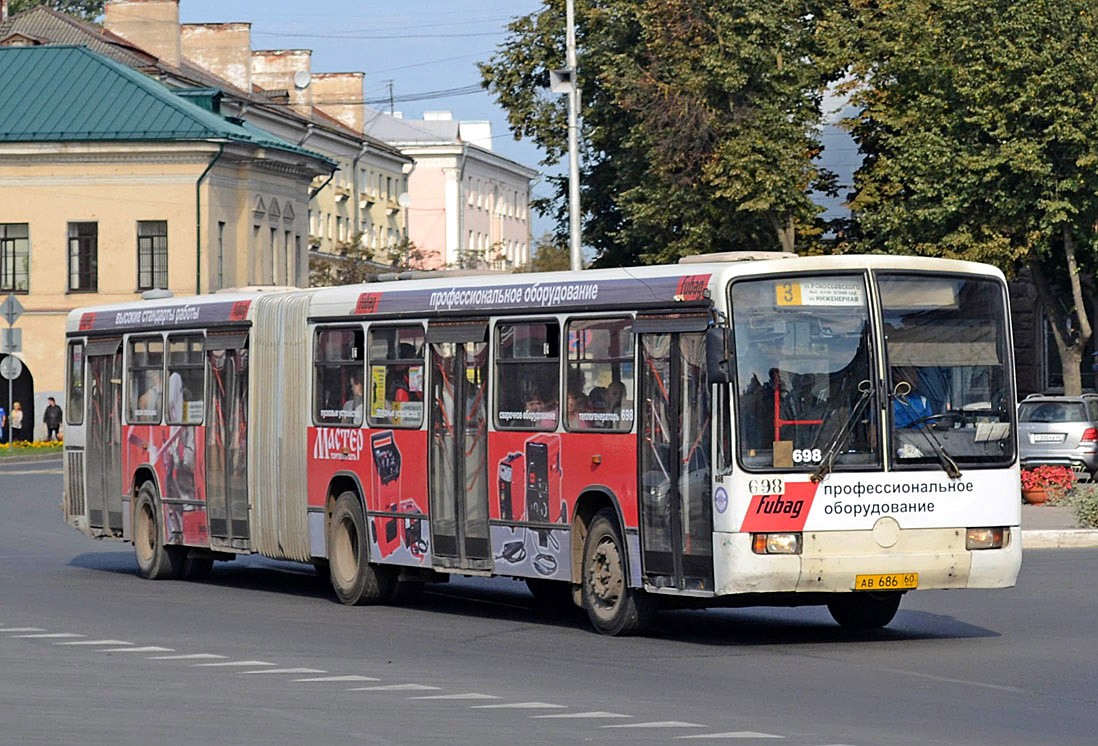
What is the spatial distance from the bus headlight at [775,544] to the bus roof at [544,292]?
5.37 ft

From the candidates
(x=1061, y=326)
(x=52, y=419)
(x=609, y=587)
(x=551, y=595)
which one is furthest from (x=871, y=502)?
(x=52, y=419)

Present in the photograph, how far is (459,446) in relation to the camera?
17562mm

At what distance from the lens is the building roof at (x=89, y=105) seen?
67.6 meters

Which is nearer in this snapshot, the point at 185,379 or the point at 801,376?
the point at 801,376

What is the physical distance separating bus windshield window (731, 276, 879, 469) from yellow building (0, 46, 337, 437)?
54031mm

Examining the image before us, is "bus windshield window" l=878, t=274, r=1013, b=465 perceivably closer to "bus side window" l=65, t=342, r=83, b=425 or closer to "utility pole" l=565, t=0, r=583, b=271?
"bus side window" l=65, t=342, r=83, b=425

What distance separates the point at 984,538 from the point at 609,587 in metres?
2.68

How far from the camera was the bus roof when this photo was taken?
15.0 meters

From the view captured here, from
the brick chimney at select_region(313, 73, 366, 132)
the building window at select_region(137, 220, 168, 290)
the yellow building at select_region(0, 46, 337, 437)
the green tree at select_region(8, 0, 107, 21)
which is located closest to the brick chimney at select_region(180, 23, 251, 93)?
the brick chimney at select_region(313, 73, 366, 132)

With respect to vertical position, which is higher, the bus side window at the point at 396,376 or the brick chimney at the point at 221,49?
the brick chimney at the point at 221,49

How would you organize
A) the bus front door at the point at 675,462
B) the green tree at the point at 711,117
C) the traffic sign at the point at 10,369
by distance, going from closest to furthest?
the bus front door at the point at 675,462 → the green tree at the point at 711,117 → the traffic sign at the point at 10,369

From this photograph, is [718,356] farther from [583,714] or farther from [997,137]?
[997,137]

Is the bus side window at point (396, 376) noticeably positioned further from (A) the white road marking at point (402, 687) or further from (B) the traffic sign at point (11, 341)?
(B) the traffic sign at point (11, 341)

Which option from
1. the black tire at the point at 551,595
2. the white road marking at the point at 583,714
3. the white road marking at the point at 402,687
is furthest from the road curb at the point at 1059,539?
the white road marking at the point at 583,714
